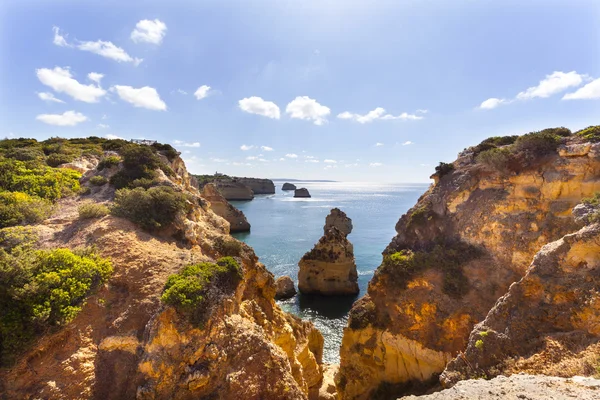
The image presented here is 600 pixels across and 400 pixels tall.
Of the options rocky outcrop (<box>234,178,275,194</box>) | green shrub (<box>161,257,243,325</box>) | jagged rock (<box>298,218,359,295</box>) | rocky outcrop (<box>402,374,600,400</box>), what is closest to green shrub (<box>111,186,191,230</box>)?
green shrub (<box>161,257,243,325</box>)

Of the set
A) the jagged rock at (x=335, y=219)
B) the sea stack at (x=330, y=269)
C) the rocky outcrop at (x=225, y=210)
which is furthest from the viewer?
the rocky outcrop at (x=225, y=210)

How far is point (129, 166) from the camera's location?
19.3 meters

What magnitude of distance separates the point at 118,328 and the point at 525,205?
863 inches

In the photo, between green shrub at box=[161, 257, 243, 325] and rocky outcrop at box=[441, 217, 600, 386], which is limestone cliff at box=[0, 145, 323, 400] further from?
rocky outcrop at box=[441, 217, 600, 386]

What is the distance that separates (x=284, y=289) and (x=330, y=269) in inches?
244

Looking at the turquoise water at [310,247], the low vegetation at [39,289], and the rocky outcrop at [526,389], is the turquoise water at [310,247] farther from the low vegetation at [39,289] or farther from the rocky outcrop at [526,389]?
the low vegetation at [39,289]

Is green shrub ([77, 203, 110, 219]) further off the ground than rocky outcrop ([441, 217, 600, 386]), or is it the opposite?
green shrub ([77, 203, 110, 219])

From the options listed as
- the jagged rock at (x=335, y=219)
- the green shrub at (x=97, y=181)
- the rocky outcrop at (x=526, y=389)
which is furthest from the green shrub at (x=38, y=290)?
the jagged rock at (x=335, y=219)

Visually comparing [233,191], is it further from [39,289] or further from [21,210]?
Result: [39,289]

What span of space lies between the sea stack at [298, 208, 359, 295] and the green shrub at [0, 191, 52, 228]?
1071 inches

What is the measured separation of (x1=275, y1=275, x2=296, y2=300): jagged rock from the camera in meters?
34.8

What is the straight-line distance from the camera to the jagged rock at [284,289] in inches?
1369

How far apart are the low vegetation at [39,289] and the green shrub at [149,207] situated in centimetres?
330

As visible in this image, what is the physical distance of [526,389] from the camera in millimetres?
6375
